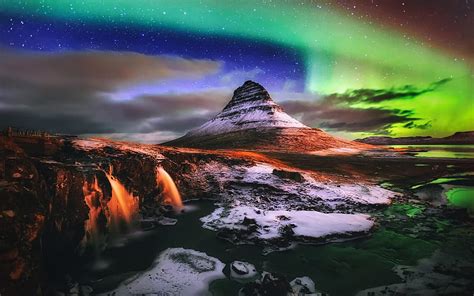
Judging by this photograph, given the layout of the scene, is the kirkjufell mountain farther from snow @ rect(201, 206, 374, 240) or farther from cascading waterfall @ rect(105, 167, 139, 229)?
cascading waterfall @ rect(105, 167, 139, 229)

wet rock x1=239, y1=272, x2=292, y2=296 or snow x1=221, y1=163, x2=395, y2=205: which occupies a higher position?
snow x1=221, y1=163, x2=395, y2=205

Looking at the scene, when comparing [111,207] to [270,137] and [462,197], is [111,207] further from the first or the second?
[270,137]

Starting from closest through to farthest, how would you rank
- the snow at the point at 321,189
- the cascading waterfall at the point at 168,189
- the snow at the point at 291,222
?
1. the snow at the point at 291,222
2. the cascading waterfall at the point at 168,189
3. the snow at the point at 321,189

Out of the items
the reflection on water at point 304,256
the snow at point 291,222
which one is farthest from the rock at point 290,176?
the reflection on water at point 304,256

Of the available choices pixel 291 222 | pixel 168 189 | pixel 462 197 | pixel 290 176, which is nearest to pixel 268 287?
pixel 291 222

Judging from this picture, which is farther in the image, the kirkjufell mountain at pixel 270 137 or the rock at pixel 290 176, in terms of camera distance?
the kirkjufell mountain at pixel 270 137

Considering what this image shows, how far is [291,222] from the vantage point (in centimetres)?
2209

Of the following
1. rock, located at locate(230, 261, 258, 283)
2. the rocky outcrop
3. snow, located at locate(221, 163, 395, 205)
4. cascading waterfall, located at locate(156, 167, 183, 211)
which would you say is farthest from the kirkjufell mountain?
rock, located at locate(230, 261, 258, 283)

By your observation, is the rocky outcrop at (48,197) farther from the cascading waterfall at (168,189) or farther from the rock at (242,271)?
the rock at (242,271)

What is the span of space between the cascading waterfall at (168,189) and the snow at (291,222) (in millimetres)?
4822

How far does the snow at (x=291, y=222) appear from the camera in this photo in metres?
20.8

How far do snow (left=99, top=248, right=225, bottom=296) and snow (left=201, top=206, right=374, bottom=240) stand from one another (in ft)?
13.4

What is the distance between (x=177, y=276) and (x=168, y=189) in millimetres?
15177

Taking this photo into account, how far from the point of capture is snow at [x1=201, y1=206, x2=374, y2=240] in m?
20.8
